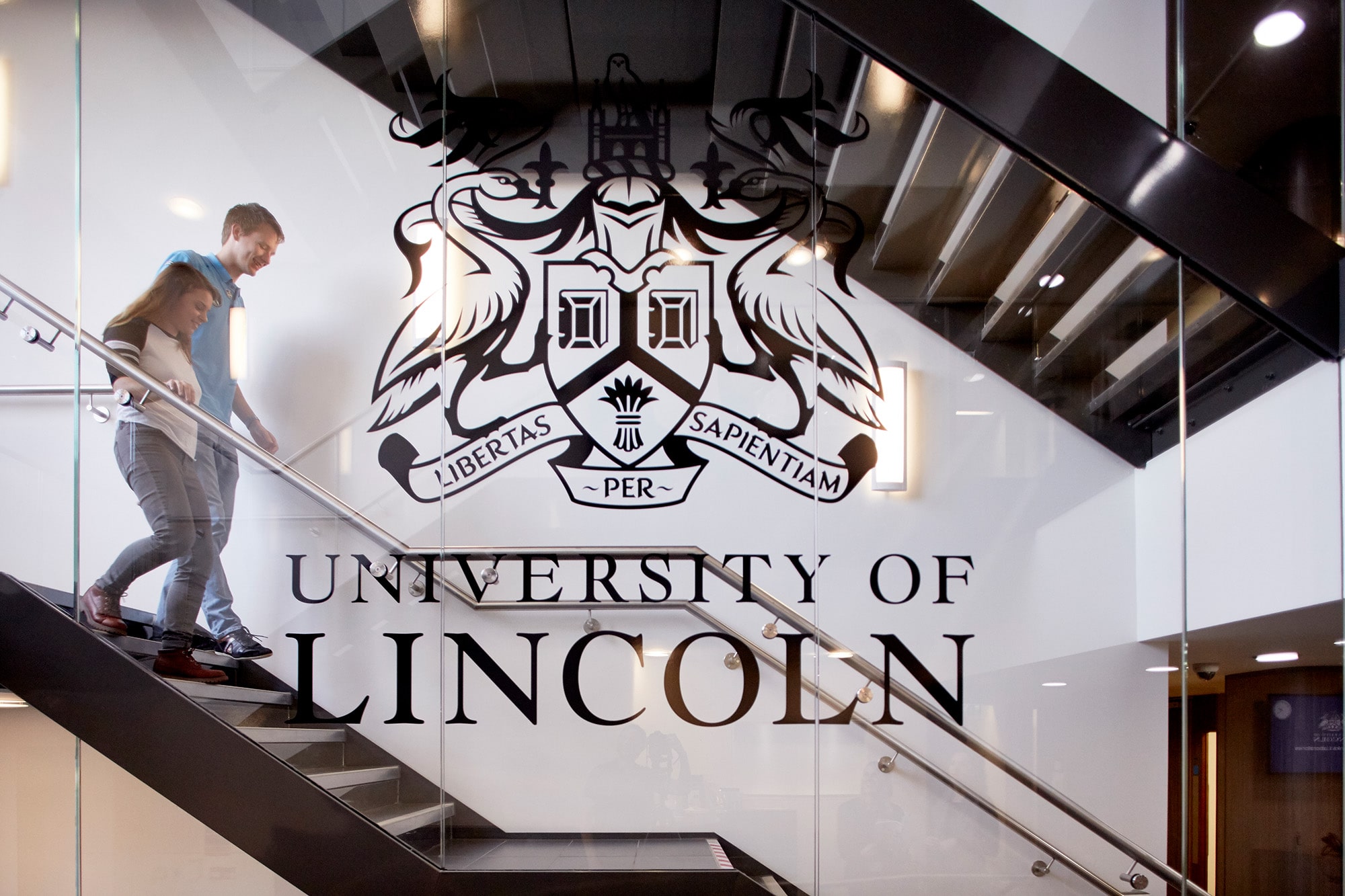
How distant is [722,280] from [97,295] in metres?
1.90

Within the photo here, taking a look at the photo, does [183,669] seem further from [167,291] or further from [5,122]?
[5,122]

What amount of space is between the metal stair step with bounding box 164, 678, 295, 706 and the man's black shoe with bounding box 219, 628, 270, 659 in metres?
0.09

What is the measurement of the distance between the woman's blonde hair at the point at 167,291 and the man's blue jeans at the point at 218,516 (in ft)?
1.36

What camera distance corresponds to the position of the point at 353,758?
2.37m

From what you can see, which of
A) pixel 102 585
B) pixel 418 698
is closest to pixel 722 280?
pixel 418 698

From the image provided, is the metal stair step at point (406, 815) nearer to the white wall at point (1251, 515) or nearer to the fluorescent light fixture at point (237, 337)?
the fluorescent light fixture at point (237, 337)

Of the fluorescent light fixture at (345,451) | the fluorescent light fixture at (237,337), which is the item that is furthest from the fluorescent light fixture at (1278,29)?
the fluorescent light fixture at (237,337)

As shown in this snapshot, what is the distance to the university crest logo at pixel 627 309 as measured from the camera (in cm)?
245

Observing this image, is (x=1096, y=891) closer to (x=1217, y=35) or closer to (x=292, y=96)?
(x=1217, y=35)

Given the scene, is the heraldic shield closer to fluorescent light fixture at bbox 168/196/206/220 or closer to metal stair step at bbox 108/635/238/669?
fluorescent light fixture at bbox 168/196/206/220

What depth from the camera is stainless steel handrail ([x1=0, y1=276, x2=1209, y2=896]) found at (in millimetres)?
2355

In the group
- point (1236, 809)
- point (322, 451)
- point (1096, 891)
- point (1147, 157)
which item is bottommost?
point (1096, 891)

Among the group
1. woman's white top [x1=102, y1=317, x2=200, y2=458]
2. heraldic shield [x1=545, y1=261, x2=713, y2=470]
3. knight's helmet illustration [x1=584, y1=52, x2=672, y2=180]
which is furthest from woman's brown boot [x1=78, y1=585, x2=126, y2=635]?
knight's helmet illustration [x1=584, y1=52, x2=672, y2=180]

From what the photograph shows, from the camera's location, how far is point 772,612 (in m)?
2.41
